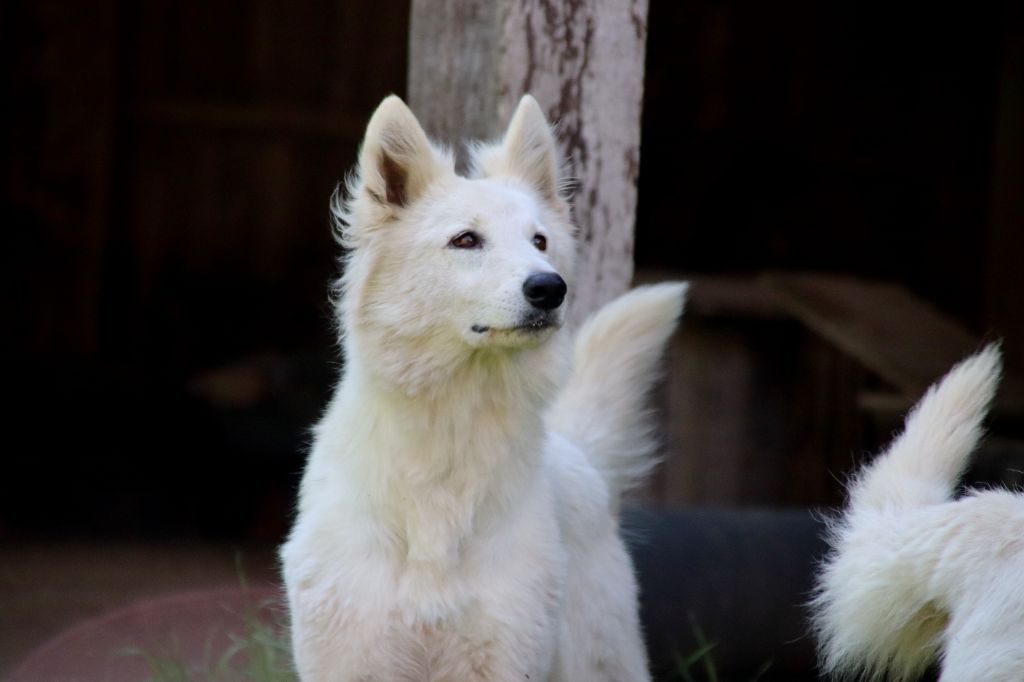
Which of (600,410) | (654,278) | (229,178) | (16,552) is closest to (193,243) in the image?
(229,178)

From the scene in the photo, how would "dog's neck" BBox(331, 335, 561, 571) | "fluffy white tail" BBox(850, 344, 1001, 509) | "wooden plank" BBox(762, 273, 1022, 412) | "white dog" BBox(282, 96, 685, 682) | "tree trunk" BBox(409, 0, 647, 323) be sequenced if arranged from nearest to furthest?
"white dog" BBox(282, 96, 685, 682), "dog's neck" BBox(331, 335, 561, 571), "fluffy white tail" BBox(850, 344, 1001, 509), "tree trunk" BBox(409, 0, 647, 323), "wooden plank" BBox(762, 273, 1022, 412)

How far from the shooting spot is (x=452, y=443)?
10.6 feet

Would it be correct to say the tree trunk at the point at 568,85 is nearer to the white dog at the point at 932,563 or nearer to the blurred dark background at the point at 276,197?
the white dog at the point at 932,563

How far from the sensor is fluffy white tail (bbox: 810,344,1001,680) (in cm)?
324

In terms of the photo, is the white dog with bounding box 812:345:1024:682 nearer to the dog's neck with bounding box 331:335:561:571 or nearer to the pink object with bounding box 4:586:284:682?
the dog's neck with bounding box 331:335:561:571

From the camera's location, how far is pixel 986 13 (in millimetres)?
8836

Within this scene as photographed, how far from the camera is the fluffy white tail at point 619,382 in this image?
3.90 metres

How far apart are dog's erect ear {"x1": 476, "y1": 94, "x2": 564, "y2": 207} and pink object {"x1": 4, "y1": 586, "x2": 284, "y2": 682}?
166cm

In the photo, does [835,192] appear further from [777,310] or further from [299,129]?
[299,129]

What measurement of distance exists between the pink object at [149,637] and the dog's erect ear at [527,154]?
1.66 m

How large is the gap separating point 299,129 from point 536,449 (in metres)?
5.68

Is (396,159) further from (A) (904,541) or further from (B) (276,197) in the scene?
(B) (276,197)

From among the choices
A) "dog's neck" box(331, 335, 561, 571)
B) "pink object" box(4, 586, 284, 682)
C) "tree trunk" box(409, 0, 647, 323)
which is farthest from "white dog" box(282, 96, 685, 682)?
"pink object" box(4, 586, 284, 682)

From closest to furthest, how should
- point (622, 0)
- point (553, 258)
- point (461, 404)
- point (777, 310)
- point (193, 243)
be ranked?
point (461, 404) < point (553, 258) < point (622, 0) < point (777, 310) < point (193, 243)
